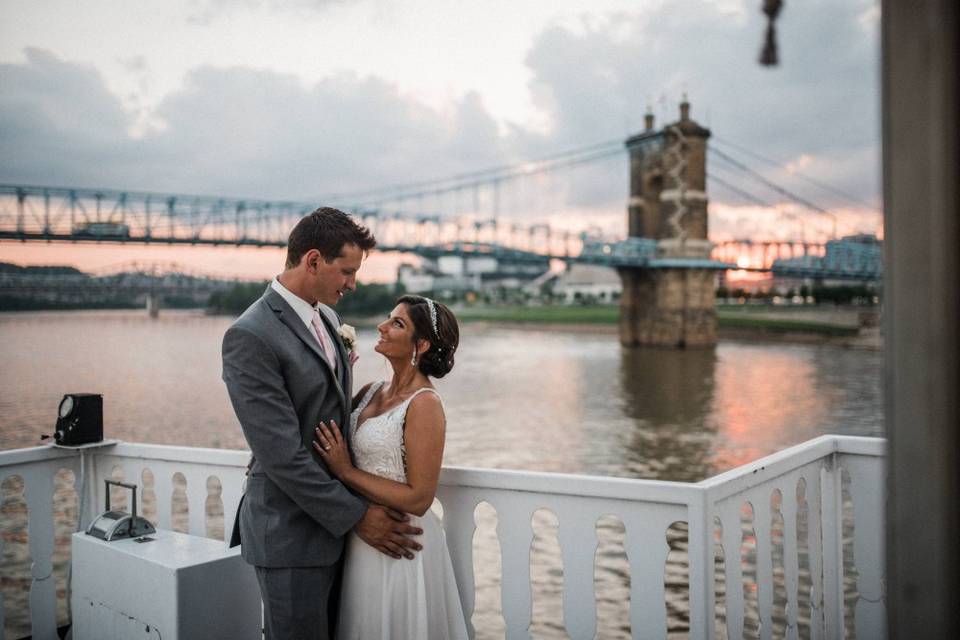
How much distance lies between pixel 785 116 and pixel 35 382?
176ft

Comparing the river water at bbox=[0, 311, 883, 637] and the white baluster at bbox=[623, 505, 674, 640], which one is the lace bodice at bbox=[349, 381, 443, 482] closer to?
the white baluster at bbox=[623, 505, 674, 640]

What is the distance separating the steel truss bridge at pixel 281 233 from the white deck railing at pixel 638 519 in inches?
712

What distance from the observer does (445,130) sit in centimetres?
6588

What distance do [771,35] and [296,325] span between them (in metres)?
1.21

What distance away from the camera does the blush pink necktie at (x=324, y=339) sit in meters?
2.02

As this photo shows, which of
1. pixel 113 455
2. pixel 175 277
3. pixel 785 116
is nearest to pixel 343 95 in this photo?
pixel 785 116

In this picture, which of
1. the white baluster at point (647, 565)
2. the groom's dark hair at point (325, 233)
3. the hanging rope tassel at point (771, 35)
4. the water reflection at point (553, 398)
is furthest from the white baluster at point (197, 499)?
the water reflection at point (553, 398)

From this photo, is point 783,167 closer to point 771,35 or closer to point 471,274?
point 471,274

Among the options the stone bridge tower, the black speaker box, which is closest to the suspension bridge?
the stone bridge tower

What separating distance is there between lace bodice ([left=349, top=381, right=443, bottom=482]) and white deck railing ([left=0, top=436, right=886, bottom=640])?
28 cm

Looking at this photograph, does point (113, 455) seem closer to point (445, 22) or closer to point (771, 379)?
point (771, 379)

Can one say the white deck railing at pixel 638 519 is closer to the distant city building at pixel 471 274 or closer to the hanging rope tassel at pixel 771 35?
the hanging rope tassel at pixel 771 35

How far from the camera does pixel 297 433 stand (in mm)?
1818

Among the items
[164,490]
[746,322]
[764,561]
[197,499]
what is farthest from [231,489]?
[746,322]
